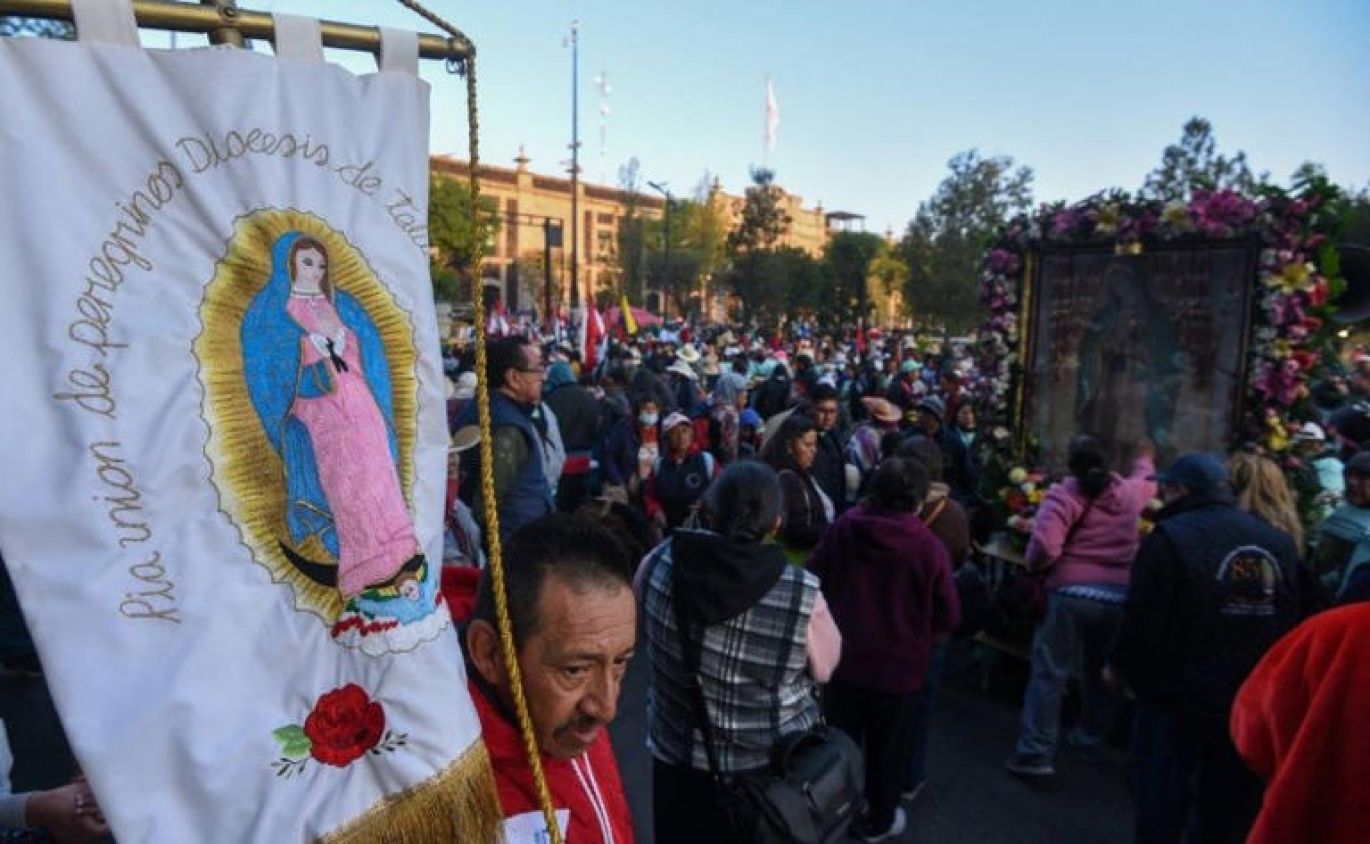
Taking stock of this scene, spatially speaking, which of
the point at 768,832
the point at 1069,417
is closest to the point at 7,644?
the point at 768,832

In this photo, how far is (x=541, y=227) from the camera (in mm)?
49062

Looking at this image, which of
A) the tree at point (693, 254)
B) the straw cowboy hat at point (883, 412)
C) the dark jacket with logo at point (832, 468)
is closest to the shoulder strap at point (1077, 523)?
the dark jacket with logo at point (832, 468)

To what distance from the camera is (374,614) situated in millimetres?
1187

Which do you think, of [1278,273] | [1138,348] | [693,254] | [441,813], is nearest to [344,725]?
[441,813]

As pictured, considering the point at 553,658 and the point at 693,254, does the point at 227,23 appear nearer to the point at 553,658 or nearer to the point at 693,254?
the point at 553,658

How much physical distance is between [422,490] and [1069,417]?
236 inches

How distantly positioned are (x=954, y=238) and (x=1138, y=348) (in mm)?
23165

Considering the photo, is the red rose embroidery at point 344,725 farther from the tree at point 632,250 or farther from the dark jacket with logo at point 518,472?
the tree at point 632,250

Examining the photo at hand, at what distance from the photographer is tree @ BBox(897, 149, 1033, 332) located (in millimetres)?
26156

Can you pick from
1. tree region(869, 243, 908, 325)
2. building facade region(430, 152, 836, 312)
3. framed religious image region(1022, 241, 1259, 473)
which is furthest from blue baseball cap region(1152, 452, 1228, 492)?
building facade region(430, 152, 836, 312)

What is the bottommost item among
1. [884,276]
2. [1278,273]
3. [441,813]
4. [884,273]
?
[441,813]

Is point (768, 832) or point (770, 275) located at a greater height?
point (770, 275)

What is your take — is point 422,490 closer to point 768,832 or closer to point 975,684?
point 768,832

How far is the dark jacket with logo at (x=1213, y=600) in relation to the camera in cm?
329
